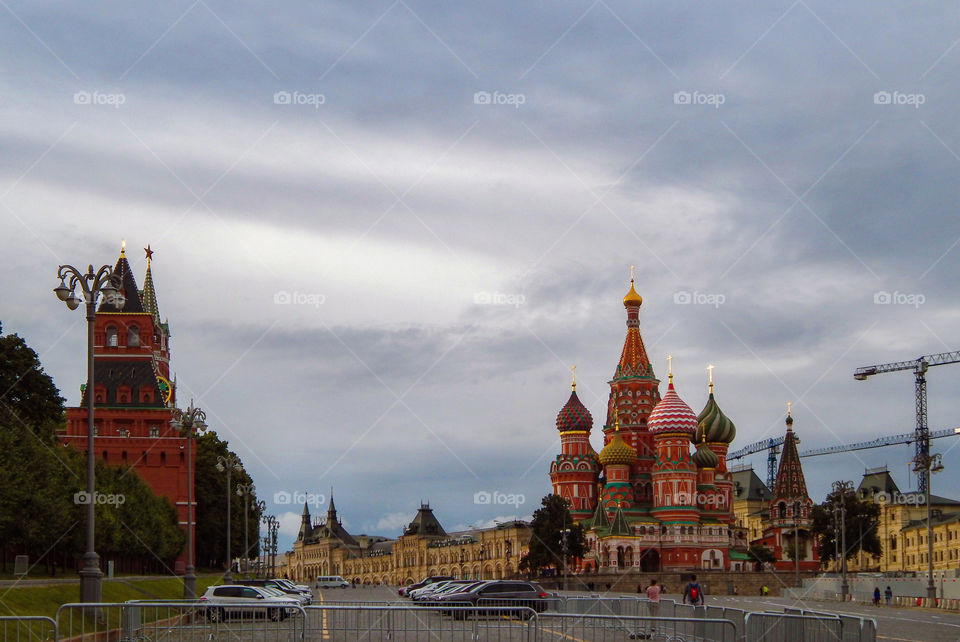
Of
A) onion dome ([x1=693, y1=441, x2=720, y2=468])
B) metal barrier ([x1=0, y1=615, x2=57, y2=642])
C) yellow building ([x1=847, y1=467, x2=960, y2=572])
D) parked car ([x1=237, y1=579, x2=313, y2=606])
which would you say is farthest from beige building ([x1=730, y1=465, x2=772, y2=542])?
metal barrier ([x1=0, y1=615, x2=57, y2=642])

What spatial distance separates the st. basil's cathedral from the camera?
114 metres

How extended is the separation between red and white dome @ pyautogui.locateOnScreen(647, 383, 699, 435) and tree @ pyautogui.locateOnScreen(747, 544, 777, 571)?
58.7 feet

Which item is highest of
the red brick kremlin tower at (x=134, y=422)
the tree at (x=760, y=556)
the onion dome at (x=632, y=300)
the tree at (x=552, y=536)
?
the onion dome at (x=632, y=300)

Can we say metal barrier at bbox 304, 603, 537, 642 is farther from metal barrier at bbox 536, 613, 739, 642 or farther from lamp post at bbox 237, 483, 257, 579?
lamp post at bbox 237, 483, 257, 579

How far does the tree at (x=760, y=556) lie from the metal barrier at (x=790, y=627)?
107965mm

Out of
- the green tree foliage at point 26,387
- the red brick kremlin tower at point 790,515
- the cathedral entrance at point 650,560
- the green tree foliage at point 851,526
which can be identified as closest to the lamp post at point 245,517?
the green tree foliage at point 26,387

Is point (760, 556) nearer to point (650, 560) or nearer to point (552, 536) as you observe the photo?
point (650, 560)

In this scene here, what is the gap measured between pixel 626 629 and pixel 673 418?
9452 centimetres

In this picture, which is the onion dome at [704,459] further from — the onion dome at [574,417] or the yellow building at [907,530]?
the yellow building at [907,530]

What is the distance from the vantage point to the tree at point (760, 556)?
124 m

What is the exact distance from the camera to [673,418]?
11594 cm

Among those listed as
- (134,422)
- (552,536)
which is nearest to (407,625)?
(134,422)

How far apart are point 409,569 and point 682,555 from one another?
90433mm

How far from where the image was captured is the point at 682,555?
376 ft
